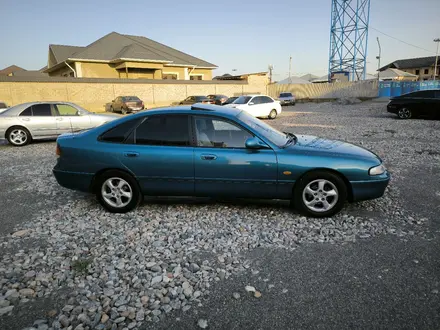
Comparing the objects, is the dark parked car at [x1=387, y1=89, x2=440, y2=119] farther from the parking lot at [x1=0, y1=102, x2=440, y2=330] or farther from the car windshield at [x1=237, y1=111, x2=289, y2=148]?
the car windshield at [x1=237, y1=111, x2=289, y2=148]

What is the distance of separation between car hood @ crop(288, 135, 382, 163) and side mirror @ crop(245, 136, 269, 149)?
1.24 ft

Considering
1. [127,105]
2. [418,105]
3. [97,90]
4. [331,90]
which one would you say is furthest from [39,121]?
[331,90]

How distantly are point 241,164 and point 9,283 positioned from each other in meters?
2.88

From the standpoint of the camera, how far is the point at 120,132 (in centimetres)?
455

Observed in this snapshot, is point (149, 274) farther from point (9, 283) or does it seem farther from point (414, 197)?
point (414, 197)

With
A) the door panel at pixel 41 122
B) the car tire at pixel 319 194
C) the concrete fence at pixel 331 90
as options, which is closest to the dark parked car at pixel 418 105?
the car tire at pixel 319 194

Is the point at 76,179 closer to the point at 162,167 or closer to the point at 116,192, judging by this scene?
the point at 116,192

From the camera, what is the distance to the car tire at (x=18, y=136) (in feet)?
35.3

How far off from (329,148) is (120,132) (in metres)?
3.06

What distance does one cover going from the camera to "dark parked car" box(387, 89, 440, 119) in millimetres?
14930

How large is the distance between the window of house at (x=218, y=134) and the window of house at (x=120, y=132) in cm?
97

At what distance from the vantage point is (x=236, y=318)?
250 cm

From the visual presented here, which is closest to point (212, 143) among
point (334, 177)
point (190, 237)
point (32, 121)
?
point (190, 237)

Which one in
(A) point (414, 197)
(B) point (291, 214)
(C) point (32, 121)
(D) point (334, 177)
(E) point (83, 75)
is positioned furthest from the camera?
(E) point (83, 75)
